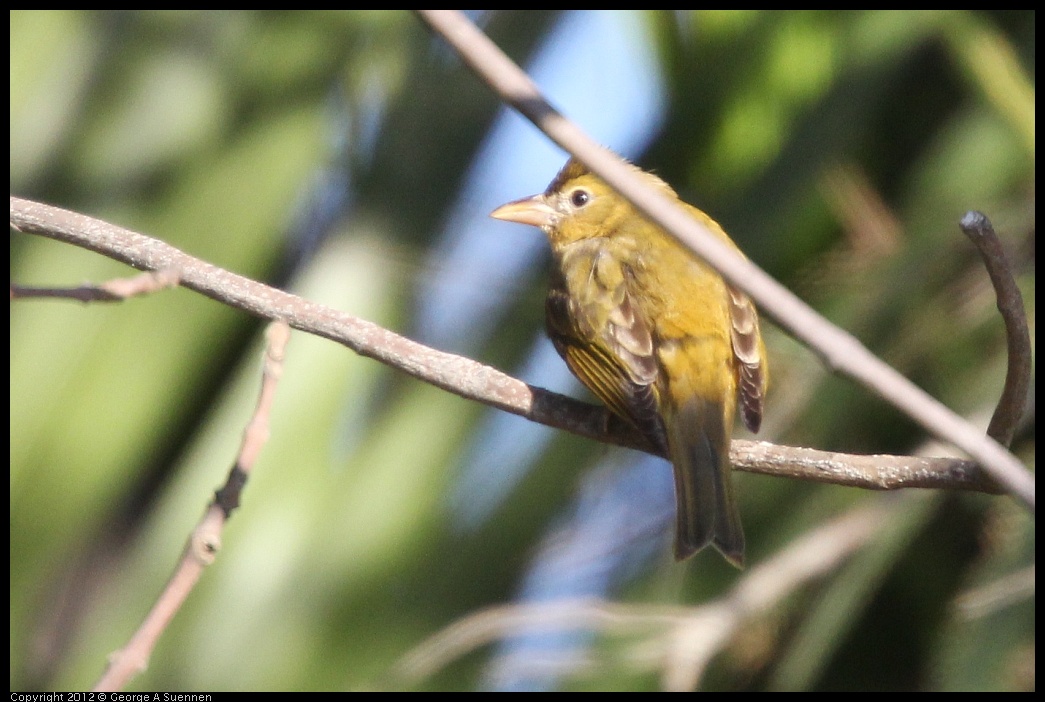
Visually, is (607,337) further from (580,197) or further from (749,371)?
A: (580,197)

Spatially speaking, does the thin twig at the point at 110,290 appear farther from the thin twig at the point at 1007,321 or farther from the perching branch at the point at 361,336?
the thin twig at the point at 1007,321

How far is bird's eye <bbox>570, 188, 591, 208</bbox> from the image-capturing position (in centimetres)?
417

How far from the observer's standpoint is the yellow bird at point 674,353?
9.45 ft

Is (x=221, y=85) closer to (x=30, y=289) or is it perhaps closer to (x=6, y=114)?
(x=6, y=114)

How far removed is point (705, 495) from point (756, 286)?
1.76 metres

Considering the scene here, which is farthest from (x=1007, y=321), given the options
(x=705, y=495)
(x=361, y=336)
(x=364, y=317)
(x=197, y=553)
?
(x=364, y=317)

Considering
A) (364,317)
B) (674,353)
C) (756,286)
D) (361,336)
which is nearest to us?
(756,286)

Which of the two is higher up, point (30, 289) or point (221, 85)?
point (221, 85)

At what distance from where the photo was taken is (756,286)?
118cm

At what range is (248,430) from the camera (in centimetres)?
152

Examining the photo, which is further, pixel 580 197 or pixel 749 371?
pixel 580 197
